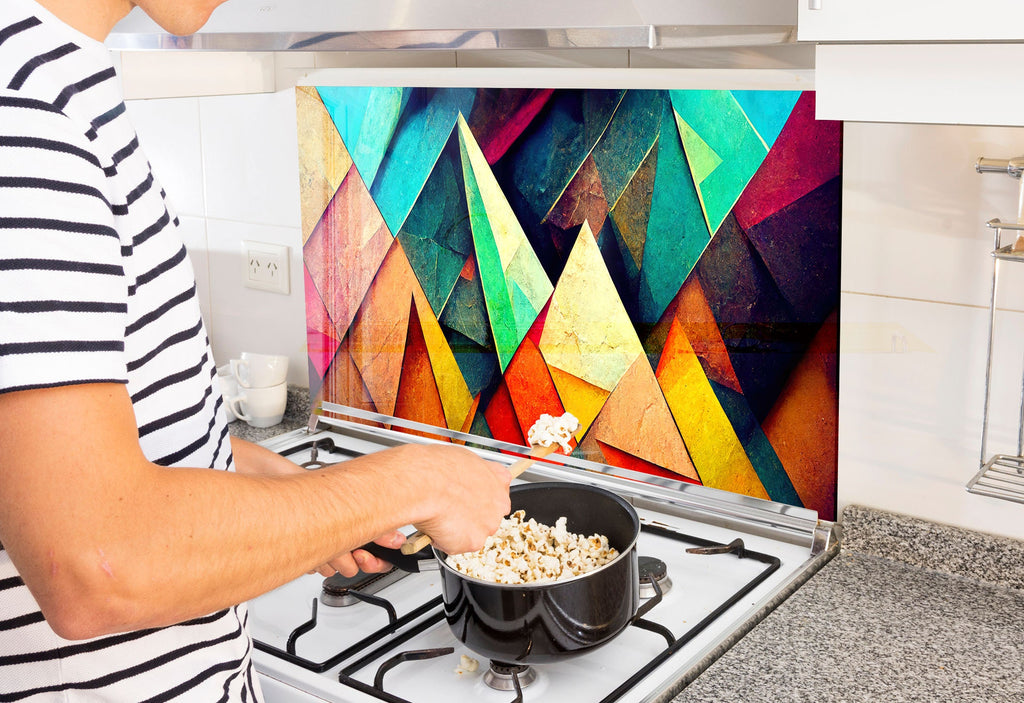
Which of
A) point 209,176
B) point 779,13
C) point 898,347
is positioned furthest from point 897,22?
point 209,176

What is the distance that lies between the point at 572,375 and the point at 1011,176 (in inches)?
24.6

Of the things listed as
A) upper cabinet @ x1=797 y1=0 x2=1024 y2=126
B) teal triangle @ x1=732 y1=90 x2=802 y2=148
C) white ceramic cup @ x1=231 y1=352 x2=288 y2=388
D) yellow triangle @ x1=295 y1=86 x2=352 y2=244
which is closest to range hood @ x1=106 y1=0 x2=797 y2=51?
upper cabinet @ x1=797 y1=0 x2=1024 y2=126

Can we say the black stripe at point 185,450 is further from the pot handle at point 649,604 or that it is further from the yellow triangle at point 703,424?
the yellow triangle at point 703,424

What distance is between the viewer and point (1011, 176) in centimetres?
106

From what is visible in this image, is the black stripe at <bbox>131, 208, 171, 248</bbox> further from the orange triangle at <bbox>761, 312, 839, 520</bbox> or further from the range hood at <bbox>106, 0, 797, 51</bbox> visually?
the orange triangle at <bbox>761, 312, 839, 520</bbox>

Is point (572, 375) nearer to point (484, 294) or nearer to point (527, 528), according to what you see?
point (484, 294)

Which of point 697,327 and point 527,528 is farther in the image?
point 697,327

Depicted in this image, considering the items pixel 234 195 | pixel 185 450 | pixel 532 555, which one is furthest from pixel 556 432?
pixel 234 195

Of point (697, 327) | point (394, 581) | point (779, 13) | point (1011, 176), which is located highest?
point (779, 13)

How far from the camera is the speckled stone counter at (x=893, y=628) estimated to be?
985 mm

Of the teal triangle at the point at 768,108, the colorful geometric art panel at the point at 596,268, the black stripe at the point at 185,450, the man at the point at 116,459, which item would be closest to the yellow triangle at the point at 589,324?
the colorful geometric art panel at the point at 596,268

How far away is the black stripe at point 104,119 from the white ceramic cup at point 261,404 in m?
1.14

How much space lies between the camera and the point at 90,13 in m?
0.64

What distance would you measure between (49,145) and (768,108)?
34.9 inches
